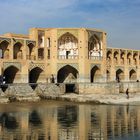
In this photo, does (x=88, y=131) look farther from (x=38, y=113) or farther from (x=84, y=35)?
(x=84, y=35)

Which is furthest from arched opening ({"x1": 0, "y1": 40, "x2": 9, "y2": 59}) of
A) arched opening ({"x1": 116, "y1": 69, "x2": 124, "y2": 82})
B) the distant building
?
arched opening ({"x1": 116, "y1": 69, "x2": 124, "y2": 82})

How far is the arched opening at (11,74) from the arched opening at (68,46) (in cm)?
586

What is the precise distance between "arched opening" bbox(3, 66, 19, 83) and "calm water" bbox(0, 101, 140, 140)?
9.52 m

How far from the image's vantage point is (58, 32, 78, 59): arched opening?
4175 centimetres

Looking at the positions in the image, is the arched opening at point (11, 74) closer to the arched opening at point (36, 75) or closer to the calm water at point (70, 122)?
the arched opening at point (36, 75)

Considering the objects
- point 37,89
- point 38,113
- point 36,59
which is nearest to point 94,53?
point 36,59

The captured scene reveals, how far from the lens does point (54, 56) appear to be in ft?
133

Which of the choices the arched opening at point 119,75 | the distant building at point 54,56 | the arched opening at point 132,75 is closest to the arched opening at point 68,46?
the distant building at point 54,56

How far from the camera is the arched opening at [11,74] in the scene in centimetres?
3840

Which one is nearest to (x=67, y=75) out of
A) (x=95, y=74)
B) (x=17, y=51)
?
(x=95, y=74)

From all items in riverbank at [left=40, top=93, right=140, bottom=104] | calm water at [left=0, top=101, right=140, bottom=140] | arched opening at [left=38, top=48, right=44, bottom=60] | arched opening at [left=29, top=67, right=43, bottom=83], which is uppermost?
arched opening at [left=38, top=48, right=44, bottom=60]

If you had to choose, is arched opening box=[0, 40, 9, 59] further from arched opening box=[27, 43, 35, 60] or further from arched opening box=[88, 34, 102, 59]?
arched opening box=[88, 34, 102, 59]

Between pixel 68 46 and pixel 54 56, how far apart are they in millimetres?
2894

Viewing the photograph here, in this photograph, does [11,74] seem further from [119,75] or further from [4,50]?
[119,75]
